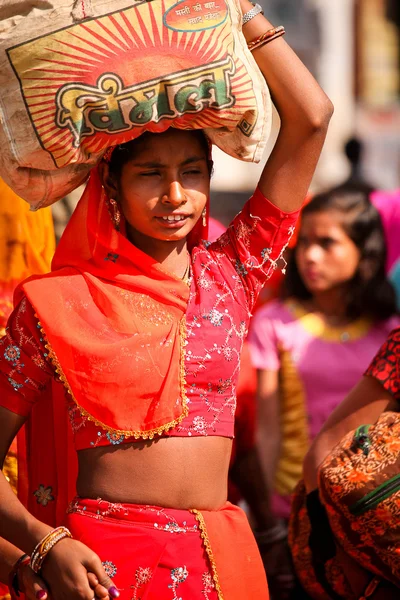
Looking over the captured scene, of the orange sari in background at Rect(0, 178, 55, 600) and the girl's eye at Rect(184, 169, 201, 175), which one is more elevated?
the girl's eye at Rect(184, 169, 201, 175)

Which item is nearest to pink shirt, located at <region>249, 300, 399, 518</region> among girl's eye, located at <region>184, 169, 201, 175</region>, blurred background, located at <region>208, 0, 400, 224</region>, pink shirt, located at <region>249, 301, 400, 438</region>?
pink shirt, located at <region>249, 301, 400, 438</region>

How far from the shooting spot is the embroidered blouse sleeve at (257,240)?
2.85 metres

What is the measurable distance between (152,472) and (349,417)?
0.83m

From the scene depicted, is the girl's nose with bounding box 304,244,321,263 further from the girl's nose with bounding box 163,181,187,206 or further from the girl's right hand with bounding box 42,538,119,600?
the girl's right hand with bounding box 42,538,119,600

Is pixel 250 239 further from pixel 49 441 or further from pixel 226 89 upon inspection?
pixel 49 441

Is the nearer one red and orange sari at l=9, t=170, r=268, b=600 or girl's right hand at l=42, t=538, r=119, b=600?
girl's right hand at l=42, t=538, r=119, b=600

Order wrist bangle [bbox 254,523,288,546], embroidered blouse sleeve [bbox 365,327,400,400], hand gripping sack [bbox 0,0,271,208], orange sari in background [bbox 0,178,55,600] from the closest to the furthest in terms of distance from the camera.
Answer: hand gripping sack [bbox 0,0,271,208], embroidered blouse sleeve [bbox 365,327,400,400], orange sari in background [bbox 0,178,55,600], wrist bangle [bbox 254,523,288,546]

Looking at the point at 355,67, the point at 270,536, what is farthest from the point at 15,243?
the point at 355,67

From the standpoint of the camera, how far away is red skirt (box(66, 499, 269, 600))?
2.61 m

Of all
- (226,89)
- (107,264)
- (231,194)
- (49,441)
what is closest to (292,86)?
(226,89)

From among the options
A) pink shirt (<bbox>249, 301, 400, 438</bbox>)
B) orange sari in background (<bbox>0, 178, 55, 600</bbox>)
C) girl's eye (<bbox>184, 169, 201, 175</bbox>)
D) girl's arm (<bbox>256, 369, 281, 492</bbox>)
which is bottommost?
girl's arm (<bbox>256, 369, 281, 492</bbox>)

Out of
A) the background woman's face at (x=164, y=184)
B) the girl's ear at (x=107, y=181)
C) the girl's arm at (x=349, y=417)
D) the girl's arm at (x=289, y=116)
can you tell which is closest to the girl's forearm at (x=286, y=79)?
the girl's arm at (x=289, y=116)

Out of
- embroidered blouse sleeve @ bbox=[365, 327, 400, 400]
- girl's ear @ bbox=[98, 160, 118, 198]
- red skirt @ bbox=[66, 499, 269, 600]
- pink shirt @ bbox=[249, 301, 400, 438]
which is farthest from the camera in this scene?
pink shirt @ bbox=[249, 301, 400, 438]

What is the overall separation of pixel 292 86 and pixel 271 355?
8.84 feet
